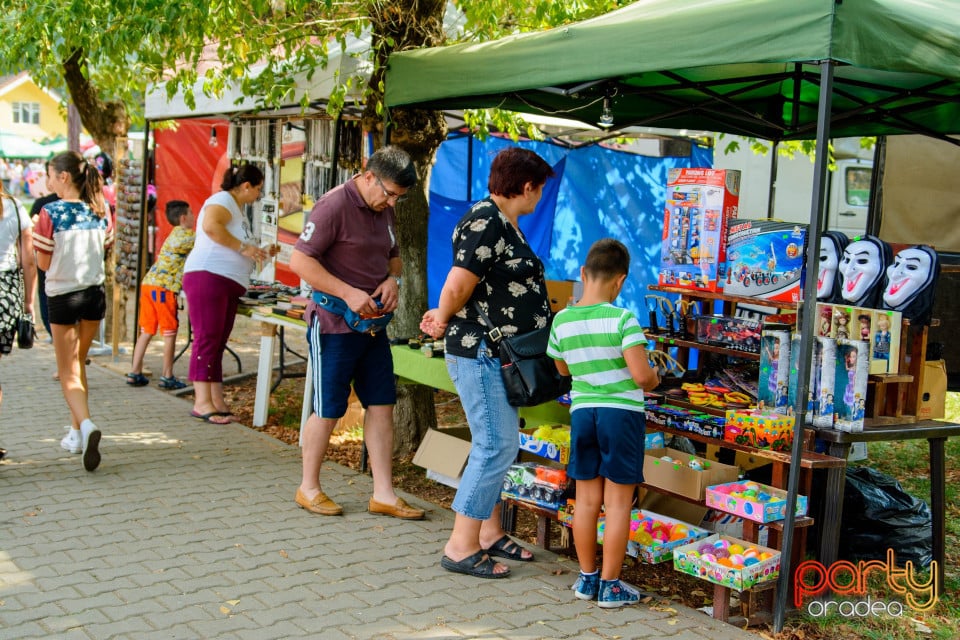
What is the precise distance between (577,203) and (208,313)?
347 cm

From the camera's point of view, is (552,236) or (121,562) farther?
(552,236)

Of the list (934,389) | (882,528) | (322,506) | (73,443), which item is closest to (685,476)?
(882,528)

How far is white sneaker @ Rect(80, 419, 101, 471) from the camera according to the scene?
234 inches

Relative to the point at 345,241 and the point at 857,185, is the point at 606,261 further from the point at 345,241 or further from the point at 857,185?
the point at 857,185

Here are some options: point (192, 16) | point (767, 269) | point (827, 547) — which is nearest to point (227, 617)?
point (827, 547)

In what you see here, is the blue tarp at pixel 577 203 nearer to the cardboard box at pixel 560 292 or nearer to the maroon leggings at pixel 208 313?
the cardboard box at pixel 560 292

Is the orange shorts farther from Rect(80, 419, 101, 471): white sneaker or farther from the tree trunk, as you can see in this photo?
the tree trunk

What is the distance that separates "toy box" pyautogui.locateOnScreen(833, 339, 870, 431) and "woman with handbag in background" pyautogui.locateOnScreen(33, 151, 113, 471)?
4.22 metres

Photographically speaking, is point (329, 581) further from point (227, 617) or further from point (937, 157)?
point (937, 157)

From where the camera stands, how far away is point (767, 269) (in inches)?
187

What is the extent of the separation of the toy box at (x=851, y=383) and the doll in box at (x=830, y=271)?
0.70 metres

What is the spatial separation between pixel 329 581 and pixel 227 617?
0.55 metres

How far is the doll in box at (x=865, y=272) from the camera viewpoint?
15.5ft

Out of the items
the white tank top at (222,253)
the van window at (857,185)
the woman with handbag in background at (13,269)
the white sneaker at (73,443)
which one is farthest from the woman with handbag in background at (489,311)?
the van window at (857,185)
